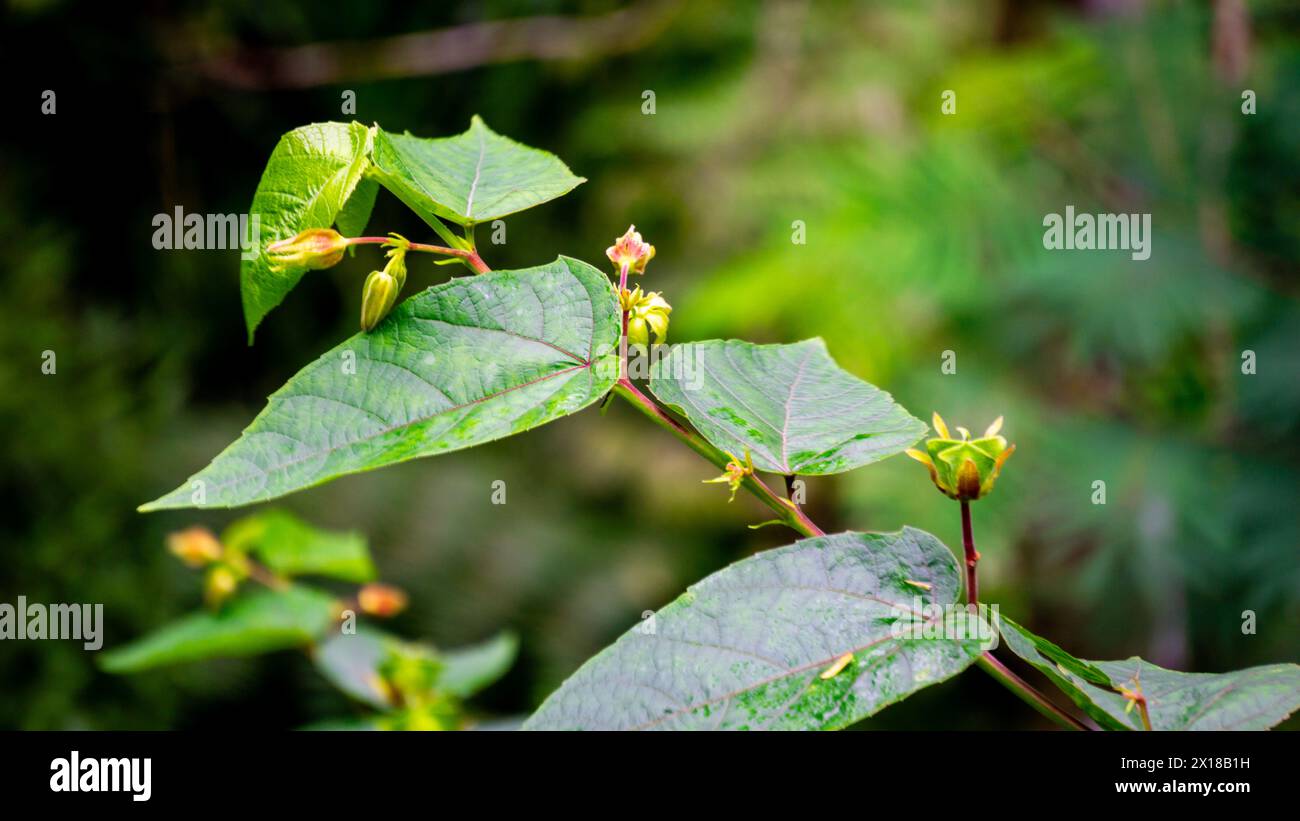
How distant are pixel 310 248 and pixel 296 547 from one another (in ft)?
1.34

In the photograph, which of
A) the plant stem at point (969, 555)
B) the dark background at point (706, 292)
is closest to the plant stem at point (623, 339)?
the plant stem at point (969, 555)

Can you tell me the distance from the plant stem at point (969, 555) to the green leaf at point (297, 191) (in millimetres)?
218

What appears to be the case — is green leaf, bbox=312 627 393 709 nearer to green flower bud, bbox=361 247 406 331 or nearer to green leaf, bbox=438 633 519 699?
green leaf, bbox=438 633 519 699

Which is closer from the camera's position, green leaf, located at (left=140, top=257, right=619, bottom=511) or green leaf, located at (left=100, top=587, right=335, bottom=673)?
green leaf, located at (left=140, top=257, right=619, bottom=511)

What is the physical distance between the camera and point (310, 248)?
289 millimetres

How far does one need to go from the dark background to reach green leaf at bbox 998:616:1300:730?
1.25m

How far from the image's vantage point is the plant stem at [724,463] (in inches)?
11.1

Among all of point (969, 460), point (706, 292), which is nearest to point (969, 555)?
point (969, 460)

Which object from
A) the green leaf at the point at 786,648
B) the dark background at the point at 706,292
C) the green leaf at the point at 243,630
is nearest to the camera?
the green leaf at the point at 786,648

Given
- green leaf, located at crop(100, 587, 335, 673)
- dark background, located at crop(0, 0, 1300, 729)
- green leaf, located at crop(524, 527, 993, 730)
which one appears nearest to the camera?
green leaf, located at crop(524, 527, 993, 730)

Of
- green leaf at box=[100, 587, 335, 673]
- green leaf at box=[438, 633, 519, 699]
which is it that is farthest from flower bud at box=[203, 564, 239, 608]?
green leaf at box=[438, 633, 519, 699]

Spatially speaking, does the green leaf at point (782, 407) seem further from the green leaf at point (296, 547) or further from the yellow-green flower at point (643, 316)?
the green leaf at point (296, 547)

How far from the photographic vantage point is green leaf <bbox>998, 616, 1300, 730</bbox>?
9.9 inches

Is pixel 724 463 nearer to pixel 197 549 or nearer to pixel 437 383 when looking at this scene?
pixel 437 383
